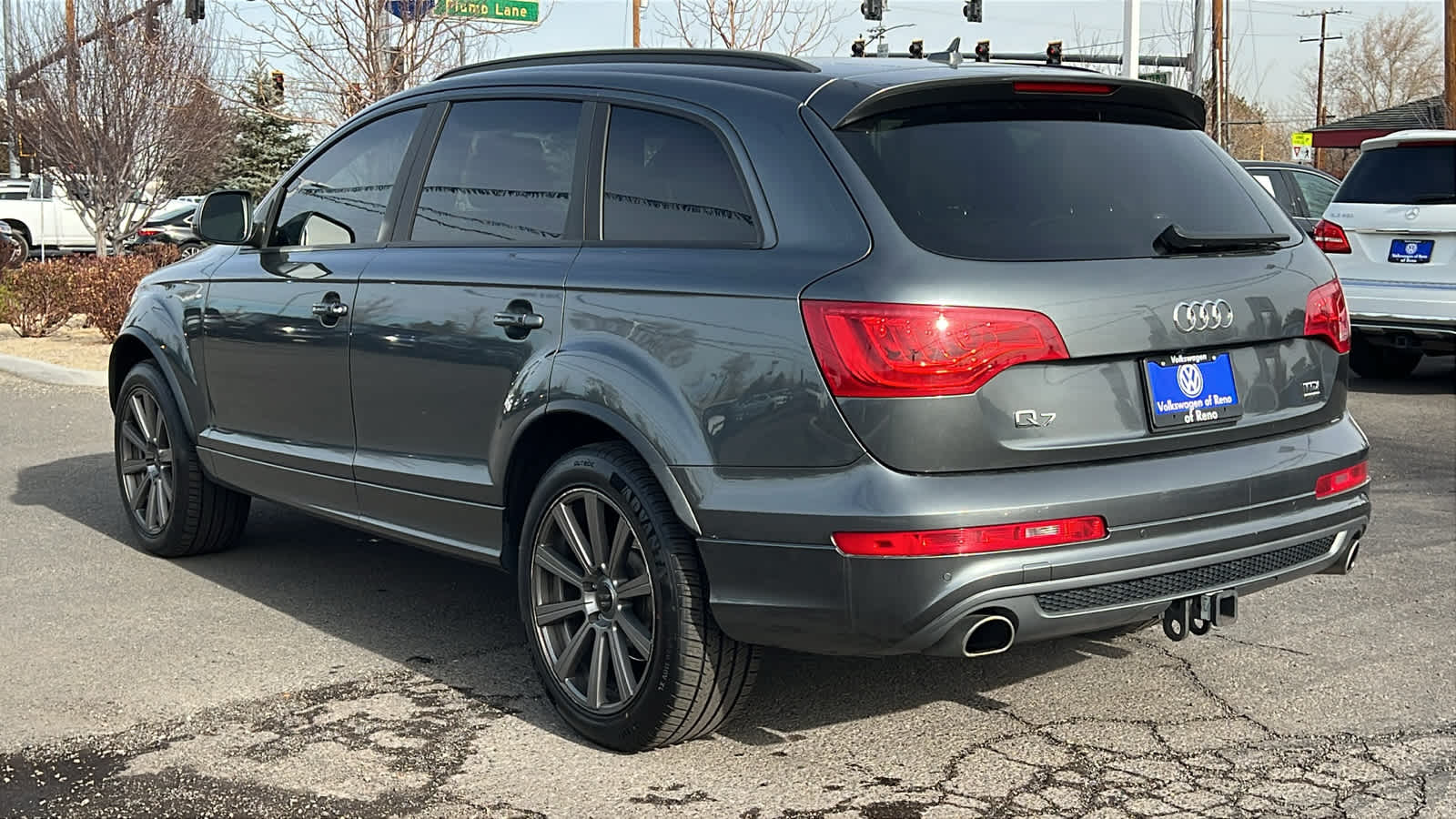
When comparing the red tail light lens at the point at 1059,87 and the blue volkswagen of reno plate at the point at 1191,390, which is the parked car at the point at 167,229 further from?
the blue volkswagen of reno plate at the point at 1191,390

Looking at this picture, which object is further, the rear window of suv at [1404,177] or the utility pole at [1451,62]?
the utility pole at [1451,62]

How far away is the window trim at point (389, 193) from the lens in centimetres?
527

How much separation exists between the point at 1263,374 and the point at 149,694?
3282mm

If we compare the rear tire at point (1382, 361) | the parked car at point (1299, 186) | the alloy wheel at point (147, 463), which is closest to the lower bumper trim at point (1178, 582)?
the alloy wheel at point (147, 463)

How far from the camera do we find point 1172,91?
447 centimetres

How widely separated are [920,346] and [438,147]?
2.16 metres

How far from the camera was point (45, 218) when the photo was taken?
3547 centimetres

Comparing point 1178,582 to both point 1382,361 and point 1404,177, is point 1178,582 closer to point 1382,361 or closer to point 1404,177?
point 1404,177

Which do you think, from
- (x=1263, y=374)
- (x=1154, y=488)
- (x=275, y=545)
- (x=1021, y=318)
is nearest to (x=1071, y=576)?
(x=1154, y=488)

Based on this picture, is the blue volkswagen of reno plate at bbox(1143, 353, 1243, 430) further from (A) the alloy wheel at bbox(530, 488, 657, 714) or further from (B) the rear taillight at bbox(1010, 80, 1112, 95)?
(A) the alloy wheel at bbox(530, 488, 657, 714)

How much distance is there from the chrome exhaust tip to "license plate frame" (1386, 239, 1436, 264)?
8601 mm

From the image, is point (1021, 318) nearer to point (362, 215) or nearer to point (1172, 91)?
point (1172, 91)

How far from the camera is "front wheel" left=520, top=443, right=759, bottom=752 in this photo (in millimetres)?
4074

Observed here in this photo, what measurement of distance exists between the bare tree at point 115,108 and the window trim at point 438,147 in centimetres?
1549
